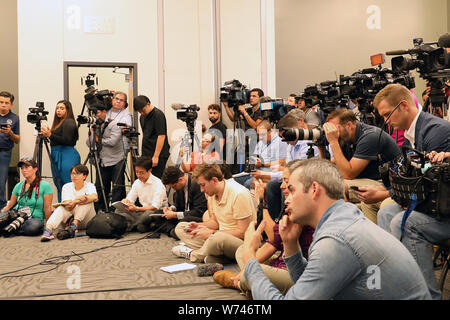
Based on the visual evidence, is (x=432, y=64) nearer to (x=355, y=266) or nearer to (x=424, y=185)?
(x=424, y=185)

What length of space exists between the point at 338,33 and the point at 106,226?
329cm

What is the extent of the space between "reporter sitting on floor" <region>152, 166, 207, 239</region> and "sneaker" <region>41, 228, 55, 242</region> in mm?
913

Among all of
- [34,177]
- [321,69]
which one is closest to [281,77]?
[321,69]

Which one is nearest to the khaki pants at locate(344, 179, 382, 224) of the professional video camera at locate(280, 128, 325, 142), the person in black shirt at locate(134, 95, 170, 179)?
the professional video camera at locate(280, 128, 325, 142)

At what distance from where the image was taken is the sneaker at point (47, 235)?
4.31 meters

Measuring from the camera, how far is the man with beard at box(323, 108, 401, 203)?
289cm

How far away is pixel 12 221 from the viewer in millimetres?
4598

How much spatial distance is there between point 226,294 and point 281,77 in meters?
4.62

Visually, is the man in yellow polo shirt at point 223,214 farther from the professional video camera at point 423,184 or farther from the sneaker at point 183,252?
the professional video camera at point 423,184

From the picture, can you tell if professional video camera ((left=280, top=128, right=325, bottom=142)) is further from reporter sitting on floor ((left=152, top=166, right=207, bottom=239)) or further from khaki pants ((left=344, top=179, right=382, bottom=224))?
reporter sitting on floor ((left=152, top=166, right=207, bottom=239))

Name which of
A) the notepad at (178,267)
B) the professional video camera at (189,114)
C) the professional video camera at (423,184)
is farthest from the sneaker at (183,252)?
the professional video camera at (423,184)

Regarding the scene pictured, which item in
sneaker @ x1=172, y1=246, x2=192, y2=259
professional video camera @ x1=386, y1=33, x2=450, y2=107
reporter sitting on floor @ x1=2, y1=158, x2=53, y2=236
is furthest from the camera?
reporter sitting on floor @ x1=2, y1=158, x2=53, y2=236
